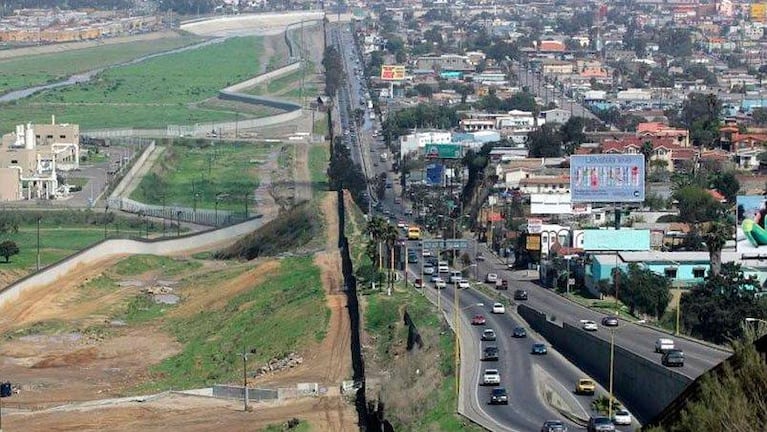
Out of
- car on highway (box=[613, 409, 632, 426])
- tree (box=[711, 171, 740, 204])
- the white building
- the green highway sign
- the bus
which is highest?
car on highway (box=[613, 409, 632, 426])

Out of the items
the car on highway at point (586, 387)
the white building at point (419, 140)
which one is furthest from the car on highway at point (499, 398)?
the white building at point (419, 140)

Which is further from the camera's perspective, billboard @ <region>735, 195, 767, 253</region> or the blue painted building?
the blue painted building

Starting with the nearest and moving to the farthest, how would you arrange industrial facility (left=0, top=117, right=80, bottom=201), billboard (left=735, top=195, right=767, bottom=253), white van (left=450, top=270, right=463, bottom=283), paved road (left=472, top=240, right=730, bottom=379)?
paved road (left=472, top=240, right=730, bottom=379) → billboard (left=735, top=195, right=767, bottom=253) → white van (left=450, top=270, right=463, bottom=283) → industrial facility (left=0, top=117, right=80, bottom=201)

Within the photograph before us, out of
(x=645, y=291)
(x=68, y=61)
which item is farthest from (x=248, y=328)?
(x=68, y=61)

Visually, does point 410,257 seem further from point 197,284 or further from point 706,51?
point 706,51

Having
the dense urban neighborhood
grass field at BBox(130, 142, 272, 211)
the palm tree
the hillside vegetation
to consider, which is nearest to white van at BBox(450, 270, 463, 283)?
the dense urban neighborhood

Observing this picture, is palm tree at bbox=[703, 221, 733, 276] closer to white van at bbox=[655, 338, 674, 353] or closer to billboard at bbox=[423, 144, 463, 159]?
white van at bbox=[655, 338, 674, 353]

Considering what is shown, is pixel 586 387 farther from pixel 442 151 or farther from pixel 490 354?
pixel 442 151
